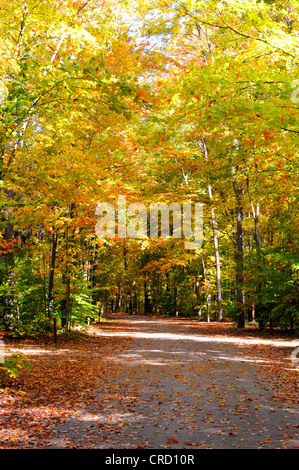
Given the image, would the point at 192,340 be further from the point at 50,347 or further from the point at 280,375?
the point at 280,375

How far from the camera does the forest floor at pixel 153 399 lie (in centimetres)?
458

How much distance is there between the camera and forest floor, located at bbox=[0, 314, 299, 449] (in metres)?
4.58

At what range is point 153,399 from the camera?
6.49 meters

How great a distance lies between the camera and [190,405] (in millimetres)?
6035

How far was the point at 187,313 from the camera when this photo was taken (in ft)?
100

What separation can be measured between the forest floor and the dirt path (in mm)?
13

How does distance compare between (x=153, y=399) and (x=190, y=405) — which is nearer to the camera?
(x=190, y=405)

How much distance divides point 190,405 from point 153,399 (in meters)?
0.74

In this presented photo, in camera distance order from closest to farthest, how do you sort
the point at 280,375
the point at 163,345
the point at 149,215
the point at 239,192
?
the point at 280,375
the point at 163,345
the point at 239,192
the point at 149,215

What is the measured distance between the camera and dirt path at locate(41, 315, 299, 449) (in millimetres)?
4520

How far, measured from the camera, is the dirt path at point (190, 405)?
4.52 metres

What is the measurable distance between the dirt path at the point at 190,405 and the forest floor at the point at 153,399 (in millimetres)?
13

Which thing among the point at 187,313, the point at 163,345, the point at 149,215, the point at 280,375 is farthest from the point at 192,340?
the point at 187,313
